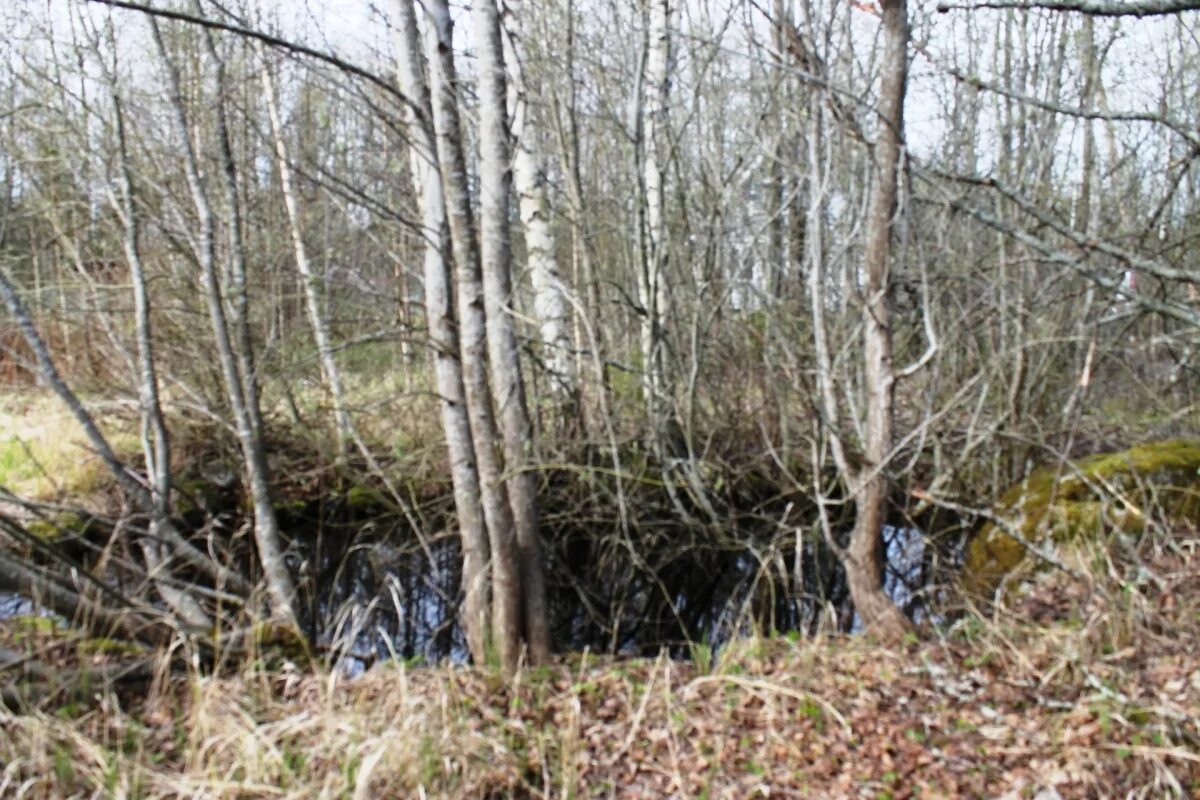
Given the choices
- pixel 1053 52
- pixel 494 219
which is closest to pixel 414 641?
pixel 494 219

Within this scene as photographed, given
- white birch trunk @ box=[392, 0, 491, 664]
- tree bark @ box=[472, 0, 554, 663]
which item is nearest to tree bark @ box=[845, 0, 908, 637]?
tree bark @ box=[472, 0, 554, 663]

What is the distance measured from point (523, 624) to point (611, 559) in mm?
2385

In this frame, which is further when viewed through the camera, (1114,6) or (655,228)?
(655,228)

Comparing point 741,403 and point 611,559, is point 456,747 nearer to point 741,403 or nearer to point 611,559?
point 611,559

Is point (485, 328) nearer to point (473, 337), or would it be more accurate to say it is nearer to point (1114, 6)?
point (473, 337)

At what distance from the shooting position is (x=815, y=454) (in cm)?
470

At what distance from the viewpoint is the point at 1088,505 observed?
559 cm

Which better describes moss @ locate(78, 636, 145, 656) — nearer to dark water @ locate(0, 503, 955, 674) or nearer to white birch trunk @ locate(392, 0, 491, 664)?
white birch trunk @ locate(392, 0, 491, 664)

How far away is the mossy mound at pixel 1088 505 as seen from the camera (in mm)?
5371

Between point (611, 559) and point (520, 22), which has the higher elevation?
point (520, 22)

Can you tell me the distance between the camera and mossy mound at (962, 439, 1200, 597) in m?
5.37

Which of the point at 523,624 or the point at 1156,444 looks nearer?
the point at 523,624

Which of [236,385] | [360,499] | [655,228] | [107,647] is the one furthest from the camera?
[360,499]

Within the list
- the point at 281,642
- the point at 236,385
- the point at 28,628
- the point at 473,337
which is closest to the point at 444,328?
the point at 473,337
